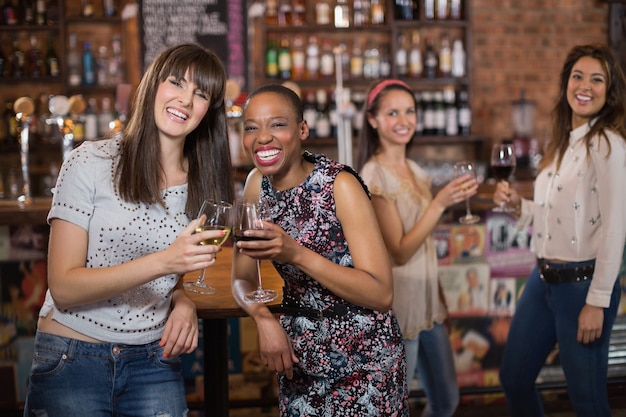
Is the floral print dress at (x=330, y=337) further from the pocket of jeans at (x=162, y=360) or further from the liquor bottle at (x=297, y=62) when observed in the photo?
the liquor bottle at (x=297, y=62)

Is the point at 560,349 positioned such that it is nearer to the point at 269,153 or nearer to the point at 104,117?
the point at 269,153

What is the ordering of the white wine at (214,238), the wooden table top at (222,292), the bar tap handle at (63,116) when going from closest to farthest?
1. the white wine at (214,238)
2. the wooden table top at (222,292)
3. the bar tap handle at (63,116)

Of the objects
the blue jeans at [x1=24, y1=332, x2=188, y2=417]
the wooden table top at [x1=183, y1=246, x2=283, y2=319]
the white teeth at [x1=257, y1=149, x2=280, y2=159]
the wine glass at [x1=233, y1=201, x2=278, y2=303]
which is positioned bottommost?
the blue jeans at [x1=24, y1=332, x2=188, y2=417]

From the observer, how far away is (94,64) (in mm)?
6043

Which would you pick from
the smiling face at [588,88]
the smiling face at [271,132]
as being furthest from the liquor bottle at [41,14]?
the smiling face at [271,132]

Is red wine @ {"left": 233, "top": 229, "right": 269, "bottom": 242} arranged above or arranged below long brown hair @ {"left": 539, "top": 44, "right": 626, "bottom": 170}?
below

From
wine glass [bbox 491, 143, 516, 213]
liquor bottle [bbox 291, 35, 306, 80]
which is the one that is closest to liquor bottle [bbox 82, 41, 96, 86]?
liquor bottle [bbox 291, 35, 306, 80]

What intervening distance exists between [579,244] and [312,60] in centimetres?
401

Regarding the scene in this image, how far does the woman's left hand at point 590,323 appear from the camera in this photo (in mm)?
2324

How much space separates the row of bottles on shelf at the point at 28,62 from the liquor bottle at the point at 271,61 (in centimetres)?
163

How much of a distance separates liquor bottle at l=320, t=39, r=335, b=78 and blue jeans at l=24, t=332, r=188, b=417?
460 cm

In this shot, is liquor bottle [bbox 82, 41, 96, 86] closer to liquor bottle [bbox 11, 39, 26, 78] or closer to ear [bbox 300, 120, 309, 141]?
liquor bottle [bbox 11, 39, 26, 78]

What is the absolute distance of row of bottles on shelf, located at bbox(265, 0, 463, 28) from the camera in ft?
20.2

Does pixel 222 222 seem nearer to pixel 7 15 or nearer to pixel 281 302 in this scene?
pixel 281 302
